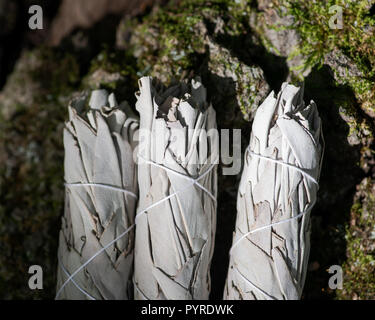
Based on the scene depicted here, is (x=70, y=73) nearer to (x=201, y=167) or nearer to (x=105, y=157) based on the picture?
(x=105, y=157)

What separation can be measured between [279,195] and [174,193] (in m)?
0.37

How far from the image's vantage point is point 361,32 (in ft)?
4.94

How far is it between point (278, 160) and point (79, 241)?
803 mm

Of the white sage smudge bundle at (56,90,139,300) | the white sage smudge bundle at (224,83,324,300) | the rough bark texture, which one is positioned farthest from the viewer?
the rough bark texture

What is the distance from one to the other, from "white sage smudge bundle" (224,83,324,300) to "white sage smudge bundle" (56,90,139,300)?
468 mm

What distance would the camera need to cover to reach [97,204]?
4.52 ft

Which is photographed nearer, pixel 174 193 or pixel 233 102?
pixel 174 193

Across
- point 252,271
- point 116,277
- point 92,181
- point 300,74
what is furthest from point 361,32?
point 116,277

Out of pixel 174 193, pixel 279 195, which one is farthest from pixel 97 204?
pixel 279 195

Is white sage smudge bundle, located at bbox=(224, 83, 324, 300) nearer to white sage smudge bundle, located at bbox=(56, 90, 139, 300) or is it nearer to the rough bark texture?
the rough bark texture

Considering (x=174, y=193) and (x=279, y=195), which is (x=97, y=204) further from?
(x=279, y=195)

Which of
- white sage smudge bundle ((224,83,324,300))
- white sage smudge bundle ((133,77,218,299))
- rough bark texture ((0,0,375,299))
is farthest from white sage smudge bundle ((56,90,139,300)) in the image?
white sage smudge bundle ((224,83,324,300))

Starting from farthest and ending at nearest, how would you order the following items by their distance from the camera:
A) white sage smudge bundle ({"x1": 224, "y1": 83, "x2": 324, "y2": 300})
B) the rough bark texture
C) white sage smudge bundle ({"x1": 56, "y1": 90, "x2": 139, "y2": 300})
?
the rough bark texture, white sage smudge bundle ({"x1": 56, "y1": 90, "x2": 139, "y2": 300}), white sage smudge bundle ({"x1": 224, "y1": 83, "x2": 324, "y2": 300})

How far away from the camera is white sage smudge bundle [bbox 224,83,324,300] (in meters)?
1.28
